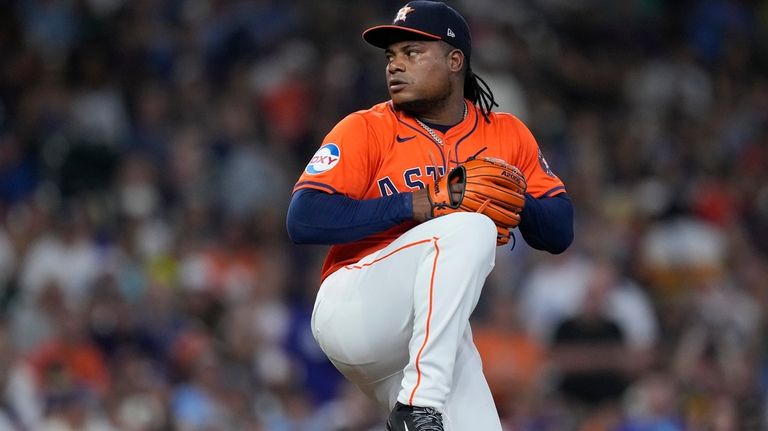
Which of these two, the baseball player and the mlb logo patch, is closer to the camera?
the baseball player

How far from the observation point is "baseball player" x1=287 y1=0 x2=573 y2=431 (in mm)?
3426

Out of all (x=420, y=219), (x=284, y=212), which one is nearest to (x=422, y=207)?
(x=420, y=219)

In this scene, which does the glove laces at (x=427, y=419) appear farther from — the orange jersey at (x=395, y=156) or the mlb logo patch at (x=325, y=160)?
the mlb logo patch at (x=325, y=160)

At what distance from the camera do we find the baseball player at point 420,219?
3.43 meters

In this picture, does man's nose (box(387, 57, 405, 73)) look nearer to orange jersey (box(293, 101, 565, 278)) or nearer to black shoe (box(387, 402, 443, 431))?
orange jersey (box(293, 101, 565, 278))

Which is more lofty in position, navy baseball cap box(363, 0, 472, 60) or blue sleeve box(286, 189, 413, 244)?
navy baseball cap box(363, 0, 472, 60)

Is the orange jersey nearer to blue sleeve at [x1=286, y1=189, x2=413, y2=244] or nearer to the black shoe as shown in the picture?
blue sleeve at [x1=286, y1=189, x2=413, y2=244]

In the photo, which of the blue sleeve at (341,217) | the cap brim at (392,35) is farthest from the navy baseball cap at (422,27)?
the blue sleeve at (341,217)

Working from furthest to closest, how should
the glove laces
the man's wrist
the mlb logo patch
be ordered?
the mlb logo patch
the man's wrist
the glove laces

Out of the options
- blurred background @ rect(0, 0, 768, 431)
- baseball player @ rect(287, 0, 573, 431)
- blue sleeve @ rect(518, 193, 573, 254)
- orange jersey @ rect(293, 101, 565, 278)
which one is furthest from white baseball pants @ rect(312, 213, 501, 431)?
blurred background @ rect(0, 0, 768, 431)

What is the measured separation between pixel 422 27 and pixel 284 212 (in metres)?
5.01

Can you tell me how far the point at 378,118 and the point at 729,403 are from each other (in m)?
3.69

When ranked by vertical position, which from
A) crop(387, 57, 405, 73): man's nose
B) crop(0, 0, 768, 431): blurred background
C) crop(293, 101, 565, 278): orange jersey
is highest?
crop(387, 57, 405, 73): man's nose

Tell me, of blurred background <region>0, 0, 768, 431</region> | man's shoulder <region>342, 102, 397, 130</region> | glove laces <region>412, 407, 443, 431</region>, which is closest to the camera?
glove laces <region>412, 407, 443, 431</region>
